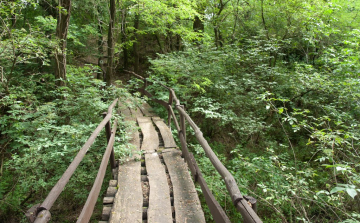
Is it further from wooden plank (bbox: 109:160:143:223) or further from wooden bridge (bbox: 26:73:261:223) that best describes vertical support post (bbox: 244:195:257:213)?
wooden plank (bbox: 109:160:143:223)

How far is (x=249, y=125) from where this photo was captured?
7051 mm

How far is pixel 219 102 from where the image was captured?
27.5 ft

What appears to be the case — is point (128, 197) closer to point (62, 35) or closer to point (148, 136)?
point (148, 136)

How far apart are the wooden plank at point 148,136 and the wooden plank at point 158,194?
523 mm

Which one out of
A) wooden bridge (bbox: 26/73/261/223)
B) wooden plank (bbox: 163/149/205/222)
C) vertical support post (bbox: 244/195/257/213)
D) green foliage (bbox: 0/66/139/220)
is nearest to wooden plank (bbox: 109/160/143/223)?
wooden bridge (bbox: 26/73/261/223)

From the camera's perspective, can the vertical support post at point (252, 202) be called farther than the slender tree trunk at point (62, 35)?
No

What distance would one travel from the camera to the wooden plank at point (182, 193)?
287 centimetres

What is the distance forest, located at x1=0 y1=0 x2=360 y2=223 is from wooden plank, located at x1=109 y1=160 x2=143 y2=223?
454 millimetres

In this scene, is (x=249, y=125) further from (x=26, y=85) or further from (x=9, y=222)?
(x=26, y=85)

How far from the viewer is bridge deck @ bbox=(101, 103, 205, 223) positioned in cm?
286

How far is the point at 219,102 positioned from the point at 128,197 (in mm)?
5951

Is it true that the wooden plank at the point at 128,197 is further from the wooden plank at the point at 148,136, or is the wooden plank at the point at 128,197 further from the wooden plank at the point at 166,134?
the wooden plank at the point at 166,134

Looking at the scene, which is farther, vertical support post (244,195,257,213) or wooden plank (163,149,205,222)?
wooden plank (163,149,205,222)

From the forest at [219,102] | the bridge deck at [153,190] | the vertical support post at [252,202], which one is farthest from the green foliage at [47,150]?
the vertical support post at [252,202]
